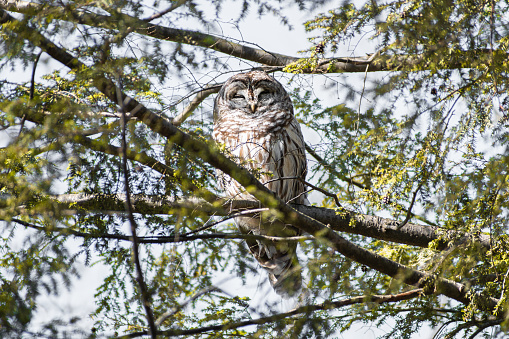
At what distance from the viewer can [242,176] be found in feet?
9.05

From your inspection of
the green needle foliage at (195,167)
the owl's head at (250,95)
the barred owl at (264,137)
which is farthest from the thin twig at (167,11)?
the owl's head at (250,95)

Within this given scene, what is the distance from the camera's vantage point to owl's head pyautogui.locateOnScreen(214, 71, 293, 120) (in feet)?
18.4

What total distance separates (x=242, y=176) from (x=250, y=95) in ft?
9.89

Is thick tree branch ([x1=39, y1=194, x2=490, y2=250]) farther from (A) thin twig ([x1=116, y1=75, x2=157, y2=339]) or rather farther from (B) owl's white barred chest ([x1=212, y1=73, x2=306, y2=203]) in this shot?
(B) owl's white barred chest ([x1=212, y1=73, x2=306, y2=203])

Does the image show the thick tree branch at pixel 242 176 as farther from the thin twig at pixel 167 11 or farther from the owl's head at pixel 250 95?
the owl's head at pixel 250 95

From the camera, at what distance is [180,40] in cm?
302

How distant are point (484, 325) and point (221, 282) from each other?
174 cm

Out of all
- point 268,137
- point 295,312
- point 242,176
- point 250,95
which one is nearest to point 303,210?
point 268,137

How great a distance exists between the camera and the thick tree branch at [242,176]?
229 cm

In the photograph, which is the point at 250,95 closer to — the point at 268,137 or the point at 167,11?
the point at 268,137

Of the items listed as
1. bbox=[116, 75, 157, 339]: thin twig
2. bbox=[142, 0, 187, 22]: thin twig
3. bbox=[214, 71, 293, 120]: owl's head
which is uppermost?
bbox=[214, 71, 293, 120]: owl's head

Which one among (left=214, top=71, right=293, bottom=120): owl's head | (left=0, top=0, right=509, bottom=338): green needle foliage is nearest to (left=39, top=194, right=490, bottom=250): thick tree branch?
(left=0, top=0, right=509, bottom=338): green needle foliage

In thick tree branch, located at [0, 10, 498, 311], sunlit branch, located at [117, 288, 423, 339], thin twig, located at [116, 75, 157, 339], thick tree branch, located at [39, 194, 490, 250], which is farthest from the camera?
thick tree branch, located at [39, 194, 490, 250]

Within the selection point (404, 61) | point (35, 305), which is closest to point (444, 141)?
point (404, 61)
